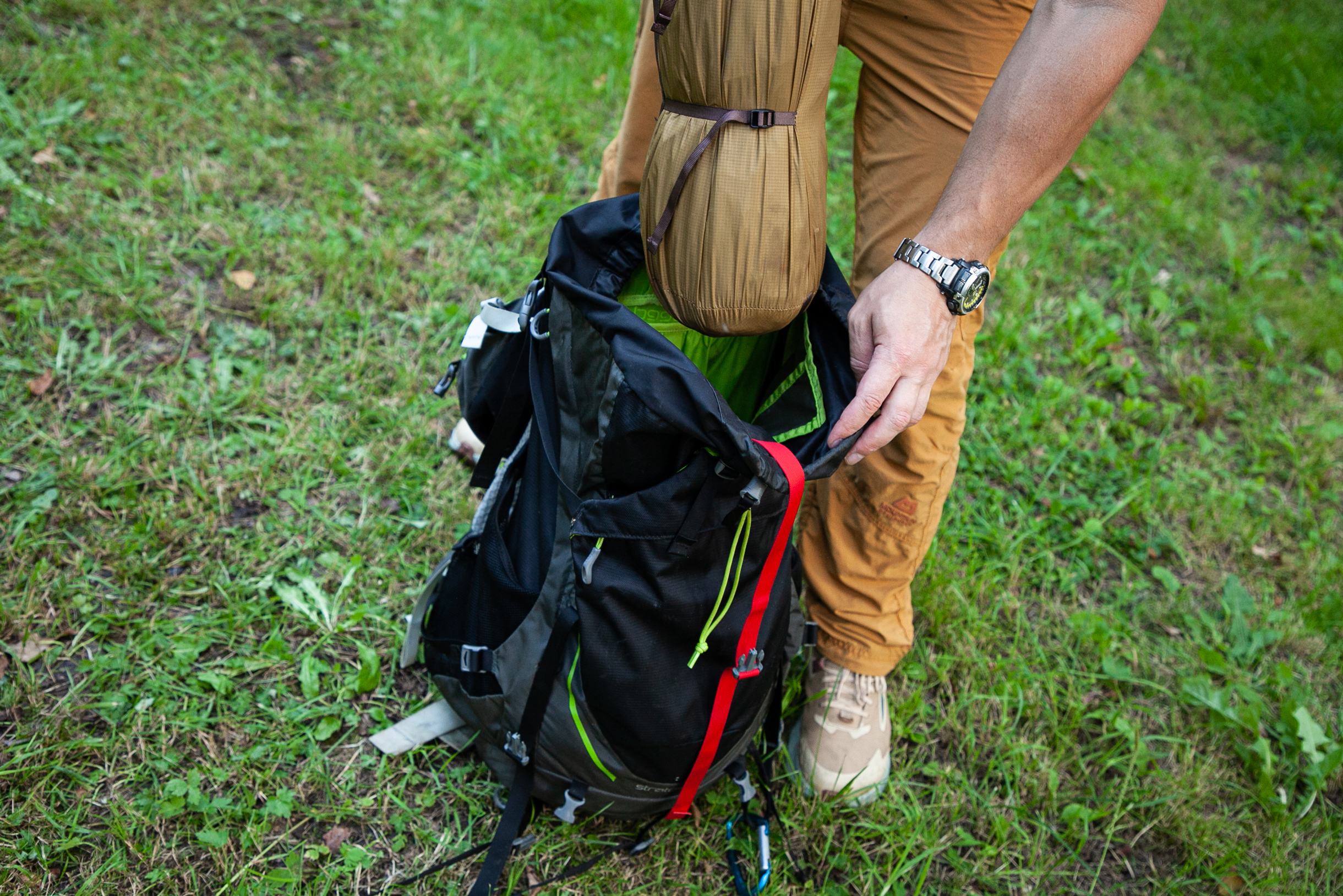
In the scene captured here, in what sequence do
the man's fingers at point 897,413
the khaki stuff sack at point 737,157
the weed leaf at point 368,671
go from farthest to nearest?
1. the weed leaf at point 368,671
2. the man's fingers at point 897,413
3. the khaki stuff sack at point 737,157

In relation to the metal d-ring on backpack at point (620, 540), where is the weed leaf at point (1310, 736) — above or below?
below

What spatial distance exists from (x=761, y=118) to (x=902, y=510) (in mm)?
889

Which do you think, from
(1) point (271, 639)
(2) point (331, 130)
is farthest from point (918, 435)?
(2) point (331, 130)

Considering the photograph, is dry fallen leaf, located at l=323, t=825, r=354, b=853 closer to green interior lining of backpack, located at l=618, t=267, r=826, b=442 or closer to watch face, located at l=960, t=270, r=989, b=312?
green interior lining of backpack, located at l=618, t=267, r=826, b=442

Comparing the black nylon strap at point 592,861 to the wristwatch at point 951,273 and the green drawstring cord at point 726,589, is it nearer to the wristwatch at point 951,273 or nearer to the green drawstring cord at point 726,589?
the green drawstring cord at point 726,589

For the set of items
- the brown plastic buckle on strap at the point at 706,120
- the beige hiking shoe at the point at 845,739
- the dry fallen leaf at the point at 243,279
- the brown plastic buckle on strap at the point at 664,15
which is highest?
the brown plastic buckle on strap at the point at 664,15

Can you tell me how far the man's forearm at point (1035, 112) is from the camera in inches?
49.8

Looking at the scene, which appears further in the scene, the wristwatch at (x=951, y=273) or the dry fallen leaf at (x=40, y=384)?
the dry fallen leaf at (x=40, y=384)

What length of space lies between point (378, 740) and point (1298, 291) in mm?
4025

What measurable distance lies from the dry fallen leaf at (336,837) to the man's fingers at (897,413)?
124 centimetres

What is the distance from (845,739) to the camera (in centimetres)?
187

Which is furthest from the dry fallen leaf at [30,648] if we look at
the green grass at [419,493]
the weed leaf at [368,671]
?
the weed leaf at [368,671]

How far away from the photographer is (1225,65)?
16.0 ft

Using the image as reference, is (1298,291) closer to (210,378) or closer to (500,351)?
(500,351)
